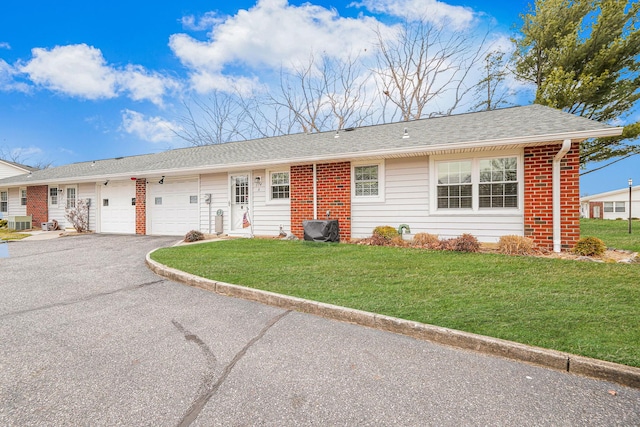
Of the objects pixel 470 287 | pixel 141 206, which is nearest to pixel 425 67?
pixel 141 206

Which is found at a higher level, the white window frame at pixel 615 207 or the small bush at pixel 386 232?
the white window frame at pixel 615 207

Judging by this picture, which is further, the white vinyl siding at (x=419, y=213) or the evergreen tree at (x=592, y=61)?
the evergreen tree at (x=592, y=61)

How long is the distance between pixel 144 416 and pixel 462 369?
7.74 feet

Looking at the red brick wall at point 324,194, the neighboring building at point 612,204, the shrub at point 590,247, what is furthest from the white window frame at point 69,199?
the neighboring building at point 612,204

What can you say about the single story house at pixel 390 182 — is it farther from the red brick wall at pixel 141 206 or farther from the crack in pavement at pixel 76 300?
the crack in pavement at pixel 76 300

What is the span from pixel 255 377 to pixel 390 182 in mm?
7405

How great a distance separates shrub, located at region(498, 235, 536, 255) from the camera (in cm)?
681

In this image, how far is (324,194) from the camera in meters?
9.58

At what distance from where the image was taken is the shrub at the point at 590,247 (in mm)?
6500

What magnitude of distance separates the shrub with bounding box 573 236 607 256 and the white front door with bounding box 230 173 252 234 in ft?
30.8

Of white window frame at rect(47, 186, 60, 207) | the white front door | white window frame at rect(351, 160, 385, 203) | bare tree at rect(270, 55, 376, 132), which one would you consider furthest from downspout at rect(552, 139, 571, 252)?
white window frame at rect(47, 186, 60, 207)

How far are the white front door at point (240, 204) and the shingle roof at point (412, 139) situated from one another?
779 mm

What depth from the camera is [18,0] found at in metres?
Result: 13.7

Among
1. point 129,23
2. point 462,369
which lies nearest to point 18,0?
point 129,23
